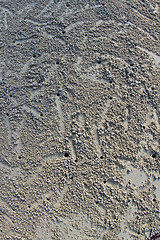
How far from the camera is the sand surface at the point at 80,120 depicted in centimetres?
165

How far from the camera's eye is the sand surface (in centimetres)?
165

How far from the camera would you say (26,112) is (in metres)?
1.83

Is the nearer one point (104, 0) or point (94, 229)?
point (94, 229)

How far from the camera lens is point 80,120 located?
5.83ft

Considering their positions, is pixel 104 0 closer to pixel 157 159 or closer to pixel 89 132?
A: pixel 89 132

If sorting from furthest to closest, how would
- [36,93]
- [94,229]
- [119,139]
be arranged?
1. [36,93]
2. [119,139]
3. [94,229]

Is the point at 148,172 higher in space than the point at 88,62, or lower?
lower

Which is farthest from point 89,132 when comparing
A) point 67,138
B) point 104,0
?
point 104,0

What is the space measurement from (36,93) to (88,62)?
0.53 meters

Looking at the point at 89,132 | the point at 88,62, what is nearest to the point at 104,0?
the point at 88,62

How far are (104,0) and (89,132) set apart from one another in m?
1.25

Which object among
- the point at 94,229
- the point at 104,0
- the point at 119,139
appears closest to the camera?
the point at 94,229

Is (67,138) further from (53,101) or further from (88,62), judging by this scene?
(88,62)

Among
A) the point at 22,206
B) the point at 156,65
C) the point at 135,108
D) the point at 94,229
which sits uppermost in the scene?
the point at 156,65
